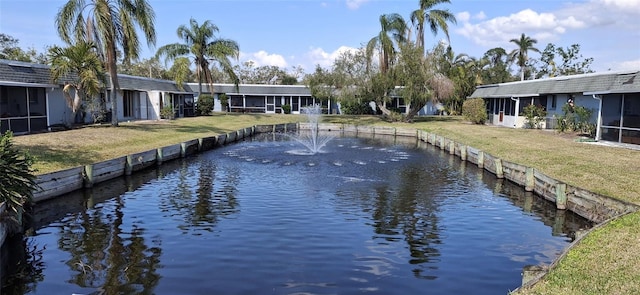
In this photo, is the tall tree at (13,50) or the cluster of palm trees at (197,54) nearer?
the cluster of palm trees at (197,54)

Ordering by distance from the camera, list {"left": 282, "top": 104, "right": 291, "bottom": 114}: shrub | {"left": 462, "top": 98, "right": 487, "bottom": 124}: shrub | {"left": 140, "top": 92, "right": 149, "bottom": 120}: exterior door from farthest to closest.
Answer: {"left": 282, "top": 104, "right": 291, "bottom": 114}: shrub, {"left": 462, "top": 98, "right": 487, "bottom": 124}: shrub, {"left": 140, "top": 92, "right": 149, "bottom": 120}: exterior door

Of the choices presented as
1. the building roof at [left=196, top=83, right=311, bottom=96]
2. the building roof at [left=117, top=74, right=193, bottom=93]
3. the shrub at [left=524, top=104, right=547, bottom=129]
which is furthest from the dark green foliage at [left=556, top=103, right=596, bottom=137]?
the building roof at [left=196, top=83, right=311, bottom=96]

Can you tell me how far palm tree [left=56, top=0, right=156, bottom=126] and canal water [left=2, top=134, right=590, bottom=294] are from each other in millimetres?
12036

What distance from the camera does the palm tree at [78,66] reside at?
2594 centimetres

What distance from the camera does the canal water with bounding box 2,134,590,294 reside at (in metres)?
8.40

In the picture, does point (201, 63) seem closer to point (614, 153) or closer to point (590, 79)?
point (590, 79)

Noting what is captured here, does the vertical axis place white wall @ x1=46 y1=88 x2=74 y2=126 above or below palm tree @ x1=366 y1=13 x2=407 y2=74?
below

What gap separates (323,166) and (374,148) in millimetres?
8831

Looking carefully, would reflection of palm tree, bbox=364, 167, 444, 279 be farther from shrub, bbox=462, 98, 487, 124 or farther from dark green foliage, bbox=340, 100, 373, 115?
dark green foliage, bbox=340, 100, 373, 115

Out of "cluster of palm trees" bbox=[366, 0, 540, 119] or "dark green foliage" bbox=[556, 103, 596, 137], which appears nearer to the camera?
"dark green foliage" bbox=[556, 103, 596, 137]

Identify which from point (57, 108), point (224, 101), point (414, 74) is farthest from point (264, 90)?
point (57, 108)

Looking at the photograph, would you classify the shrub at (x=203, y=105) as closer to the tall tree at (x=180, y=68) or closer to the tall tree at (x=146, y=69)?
the tall tree at (x=180, y=68)

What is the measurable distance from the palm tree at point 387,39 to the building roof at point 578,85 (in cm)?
1004

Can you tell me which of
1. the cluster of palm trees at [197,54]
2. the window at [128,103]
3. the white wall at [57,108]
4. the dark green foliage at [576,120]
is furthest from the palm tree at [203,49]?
the dark green foliage at [576,120]
